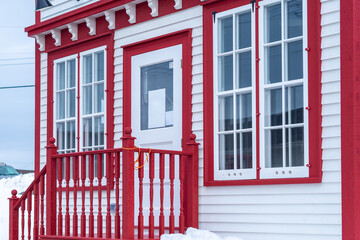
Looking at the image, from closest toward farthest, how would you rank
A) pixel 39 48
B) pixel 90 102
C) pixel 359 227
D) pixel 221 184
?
pixel 359 227
pixel 221 184
pixel 90 102
pixel 39 48

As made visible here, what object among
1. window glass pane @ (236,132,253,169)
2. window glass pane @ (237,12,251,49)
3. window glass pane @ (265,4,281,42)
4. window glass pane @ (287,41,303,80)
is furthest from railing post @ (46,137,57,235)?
window glass pane @ (287,41,303,80)

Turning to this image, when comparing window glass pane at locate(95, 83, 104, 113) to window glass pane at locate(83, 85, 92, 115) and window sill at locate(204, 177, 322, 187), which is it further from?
window sill at locate(204, 177, 322, 187)

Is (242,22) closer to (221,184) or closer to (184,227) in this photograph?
(221,184)

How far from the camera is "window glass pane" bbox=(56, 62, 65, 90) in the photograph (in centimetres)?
966

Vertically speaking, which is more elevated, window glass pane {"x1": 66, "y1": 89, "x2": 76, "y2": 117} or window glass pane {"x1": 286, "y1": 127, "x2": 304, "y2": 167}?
window glass pane {"x1": 66, "y1": 89, "x2": 76, "y2": 117}

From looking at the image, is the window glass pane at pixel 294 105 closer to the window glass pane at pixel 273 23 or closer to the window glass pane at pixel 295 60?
the window glass pane at pixel 295 60

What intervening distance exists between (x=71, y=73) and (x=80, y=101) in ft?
1.77

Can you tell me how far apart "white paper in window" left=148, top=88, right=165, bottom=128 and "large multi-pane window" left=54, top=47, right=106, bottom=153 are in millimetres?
1053

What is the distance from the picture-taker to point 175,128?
7.71 m

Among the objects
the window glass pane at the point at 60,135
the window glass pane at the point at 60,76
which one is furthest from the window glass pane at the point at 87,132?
the window glass pane at the point at 60,76

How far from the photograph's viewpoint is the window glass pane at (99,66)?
9.02m

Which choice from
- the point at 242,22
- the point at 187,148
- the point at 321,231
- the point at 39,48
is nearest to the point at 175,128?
the point at 187,148

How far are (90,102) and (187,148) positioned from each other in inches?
94.5

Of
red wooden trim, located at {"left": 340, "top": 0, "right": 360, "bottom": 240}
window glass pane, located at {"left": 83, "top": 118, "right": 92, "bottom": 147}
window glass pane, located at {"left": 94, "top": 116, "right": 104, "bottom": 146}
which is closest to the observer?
red wooden trim, located at {"left": 340, "top": 0, "right": 360, "bottom": 240}
